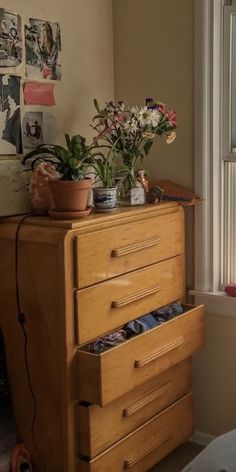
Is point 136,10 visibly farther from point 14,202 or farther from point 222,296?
point 222,296

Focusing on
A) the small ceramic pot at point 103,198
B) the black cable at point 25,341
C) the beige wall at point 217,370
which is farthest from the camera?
the beige wall at point 217,370

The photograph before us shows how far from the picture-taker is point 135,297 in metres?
2.33

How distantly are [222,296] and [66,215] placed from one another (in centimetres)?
88

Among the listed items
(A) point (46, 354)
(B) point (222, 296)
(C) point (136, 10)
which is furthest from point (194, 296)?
(C) point (136, 10)

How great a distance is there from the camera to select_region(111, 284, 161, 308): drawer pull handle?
87.9 inches

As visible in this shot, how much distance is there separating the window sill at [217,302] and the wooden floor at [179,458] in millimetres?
626

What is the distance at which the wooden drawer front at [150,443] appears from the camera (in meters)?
2.23

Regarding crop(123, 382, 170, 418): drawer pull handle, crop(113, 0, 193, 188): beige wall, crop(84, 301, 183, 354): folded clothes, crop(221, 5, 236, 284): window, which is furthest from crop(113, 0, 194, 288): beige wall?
crop(123, 382, 170, 418): drawer pull handle

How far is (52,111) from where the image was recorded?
8.12 ft

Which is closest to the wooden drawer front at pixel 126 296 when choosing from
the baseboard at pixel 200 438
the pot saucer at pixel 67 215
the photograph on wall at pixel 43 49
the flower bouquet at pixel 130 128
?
the pot saucer at pixel 67 215

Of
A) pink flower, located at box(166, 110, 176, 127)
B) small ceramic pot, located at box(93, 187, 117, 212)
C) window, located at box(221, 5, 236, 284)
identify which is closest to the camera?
small ceramic pot, located at box(93, 187, 117, 212)

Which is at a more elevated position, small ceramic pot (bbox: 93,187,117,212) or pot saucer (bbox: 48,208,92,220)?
small ceramic pot (bbox: 93,187,117,212)

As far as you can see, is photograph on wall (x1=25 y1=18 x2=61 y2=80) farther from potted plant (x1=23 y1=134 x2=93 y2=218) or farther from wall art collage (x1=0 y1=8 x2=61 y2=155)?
potted plant (x1=23 y1=134 x2=93 y2=218)

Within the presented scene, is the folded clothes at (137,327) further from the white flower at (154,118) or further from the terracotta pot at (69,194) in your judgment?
the white flower at (154,118)
